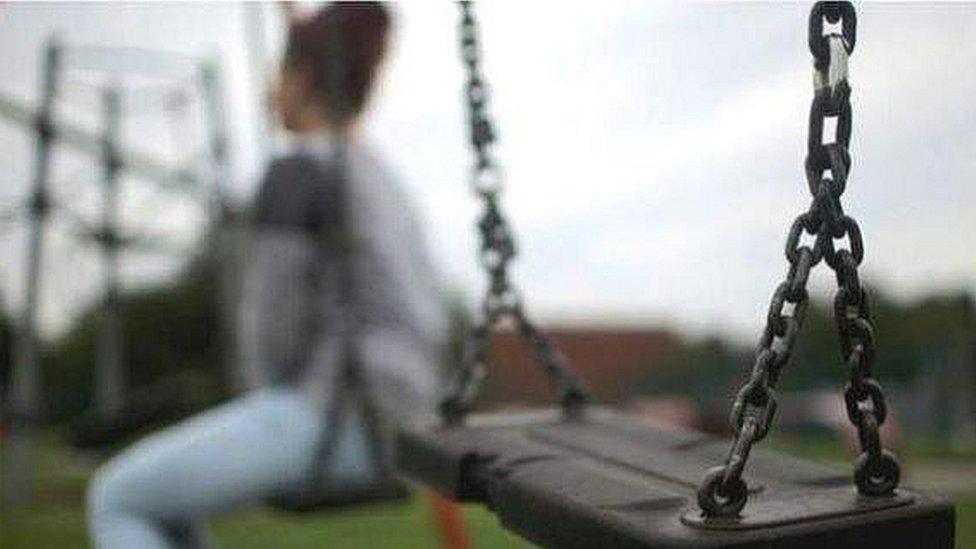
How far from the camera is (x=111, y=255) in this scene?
18.5ft

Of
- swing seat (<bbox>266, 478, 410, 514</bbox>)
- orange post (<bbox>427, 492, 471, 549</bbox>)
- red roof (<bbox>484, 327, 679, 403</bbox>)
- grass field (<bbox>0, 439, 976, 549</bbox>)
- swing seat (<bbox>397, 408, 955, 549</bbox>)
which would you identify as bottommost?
red roof (<bbox>484, 327, 679, 403</bbox>)

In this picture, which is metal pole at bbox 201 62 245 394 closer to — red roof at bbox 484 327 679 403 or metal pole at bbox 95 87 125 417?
metal pole at bbox 95 87 125 417

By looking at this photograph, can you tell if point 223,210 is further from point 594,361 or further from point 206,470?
point 594,361

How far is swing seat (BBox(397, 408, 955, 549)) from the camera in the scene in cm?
56

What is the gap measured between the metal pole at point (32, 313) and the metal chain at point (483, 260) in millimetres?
3222

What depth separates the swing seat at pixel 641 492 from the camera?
562 millimetres

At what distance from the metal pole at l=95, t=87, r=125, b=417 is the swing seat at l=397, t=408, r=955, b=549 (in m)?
4.47

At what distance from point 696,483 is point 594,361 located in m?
15.3

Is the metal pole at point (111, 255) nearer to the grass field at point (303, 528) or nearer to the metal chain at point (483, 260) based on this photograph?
the grass field at point (303, 528)

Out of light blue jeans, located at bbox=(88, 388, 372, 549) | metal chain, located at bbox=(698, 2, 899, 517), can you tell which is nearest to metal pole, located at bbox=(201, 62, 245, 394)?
light blue jeans, located at bbox=(88, 388, 372, 549)

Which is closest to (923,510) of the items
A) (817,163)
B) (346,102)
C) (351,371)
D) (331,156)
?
(817,163)

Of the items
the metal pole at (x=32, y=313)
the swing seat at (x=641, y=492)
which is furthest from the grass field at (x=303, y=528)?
the swing seat at (x=641, y=492)

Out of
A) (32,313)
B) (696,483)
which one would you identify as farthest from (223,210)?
(696,483)

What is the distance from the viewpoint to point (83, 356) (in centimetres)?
1359
